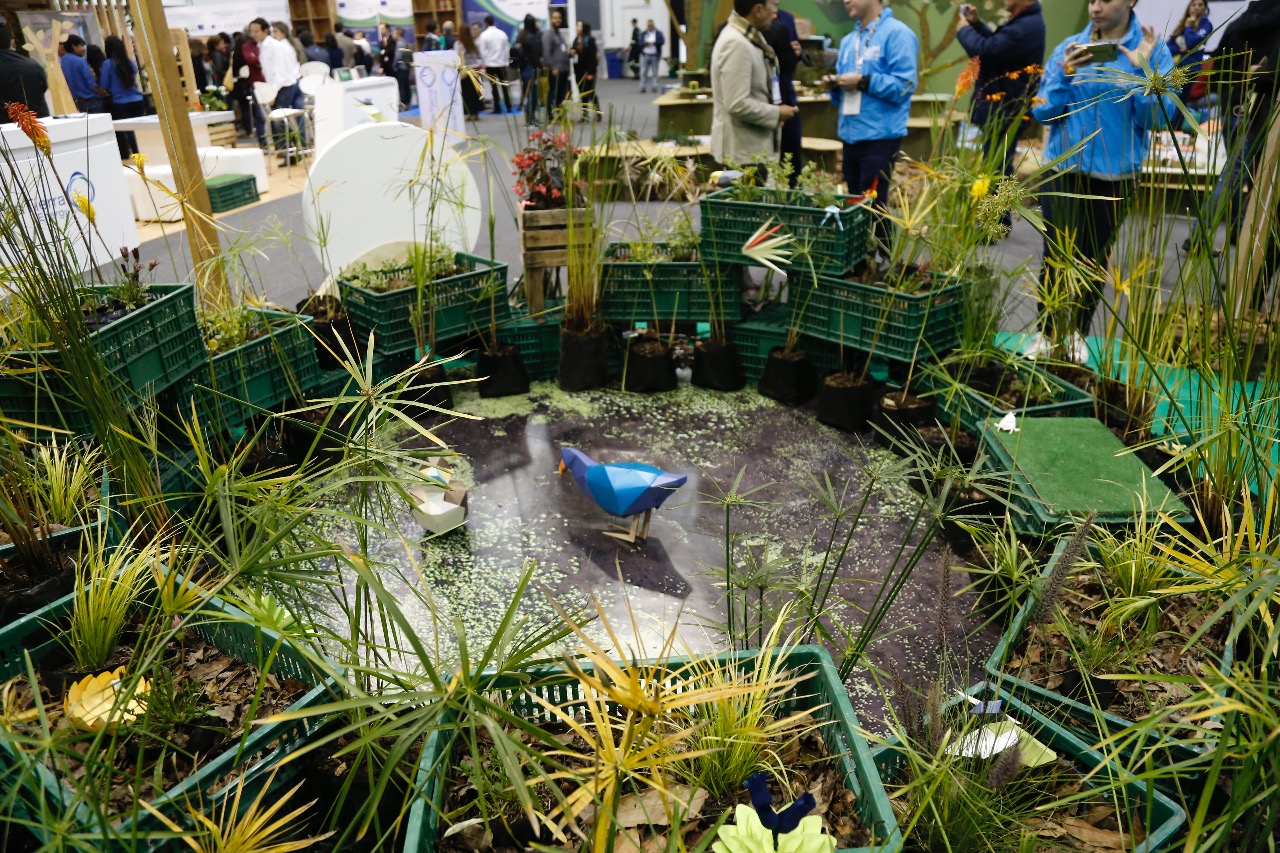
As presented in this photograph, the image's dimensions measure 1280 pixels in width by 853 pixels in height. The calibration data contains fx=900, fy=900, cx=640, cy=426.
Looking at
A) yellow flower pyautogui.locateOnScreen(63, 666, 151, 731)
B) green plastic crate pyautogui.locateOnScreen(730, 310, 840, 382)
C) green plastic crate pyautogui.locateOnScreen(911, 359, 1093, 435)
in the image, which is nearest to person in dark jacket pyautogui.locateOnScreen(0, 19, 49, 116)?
green plastic crate pyautogui.locateOnScreen(730, 310, 840, 382)

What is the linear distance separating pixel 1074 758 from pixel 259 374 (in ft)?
8.52

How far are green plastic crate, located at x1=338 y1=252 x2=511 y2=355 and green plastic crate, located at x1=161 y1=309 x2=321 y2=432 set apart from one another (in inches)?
11.3

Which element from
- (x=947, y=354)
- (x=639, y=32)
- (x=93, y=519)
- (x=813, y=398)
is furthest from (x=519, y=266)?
(x=639, y=32)

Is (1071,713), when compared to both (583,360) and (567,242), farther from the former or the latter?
(567,242)

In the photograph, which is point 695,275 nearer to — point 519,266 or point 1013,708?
point 519,266

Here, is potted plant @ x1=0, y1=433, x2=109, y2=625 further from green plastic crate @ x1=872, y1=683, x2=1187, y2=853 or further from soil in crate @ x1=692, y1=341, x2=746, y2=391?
soil in crate @ x1=692, y1=341, x2=746, y2=391

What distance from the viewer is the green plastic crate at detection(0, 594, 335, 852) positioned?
117 cm

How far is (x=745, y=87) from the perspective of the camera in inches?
174

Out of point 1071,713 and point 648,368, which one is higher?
point 1071,713

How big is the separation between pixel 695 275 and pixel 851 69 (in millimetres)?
1761

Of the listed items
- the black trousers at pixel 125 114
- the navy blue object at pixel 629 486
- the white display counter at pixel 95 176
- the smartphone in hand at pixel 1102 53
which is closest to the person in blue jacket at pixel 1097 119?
the smartphone in hand at pixel 1102 53

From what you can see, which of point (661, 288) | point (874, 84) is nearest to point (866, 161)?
point (874, 84)

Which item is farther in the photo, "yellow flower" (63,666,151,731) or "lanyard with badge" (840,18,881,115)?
"lanyard with badge" (840,18,881,115)

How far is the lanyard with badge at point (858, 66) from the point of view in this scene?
4.51m
